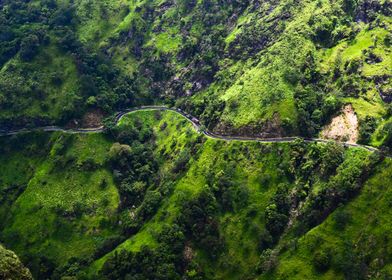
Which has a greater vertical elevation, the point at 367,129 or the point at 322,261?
the point at 367,129

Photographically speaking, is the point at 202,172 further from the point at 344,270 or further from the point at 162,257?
the point at 344,270

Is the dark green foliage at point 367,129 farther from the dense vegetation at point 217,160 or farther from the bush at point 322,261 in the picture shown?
the bush at point 322,261

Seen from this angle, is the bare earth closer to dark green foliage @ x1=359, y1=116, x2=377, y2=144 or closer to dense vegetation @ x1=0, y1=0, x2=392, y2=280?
dark green foliage @ x1=359, y1=116, x2=377, y2=144

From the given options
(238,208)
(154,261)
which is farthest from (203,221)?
(154,261)

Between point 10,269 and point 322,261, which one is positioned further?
point 322,261

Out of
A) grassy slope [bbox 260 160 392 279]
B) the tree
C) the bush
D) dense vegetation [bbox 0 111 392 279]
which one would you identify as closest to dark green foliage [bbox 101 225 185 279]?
dense vegetation [bbox 0 111 392 279]

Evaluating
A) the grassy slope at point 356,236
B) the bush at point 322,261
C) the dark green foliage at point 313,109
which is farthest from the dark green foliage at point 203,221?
the dark green foliage at point 313,109

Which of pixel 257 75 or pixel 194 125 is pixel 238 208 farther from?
pixel 257 75
